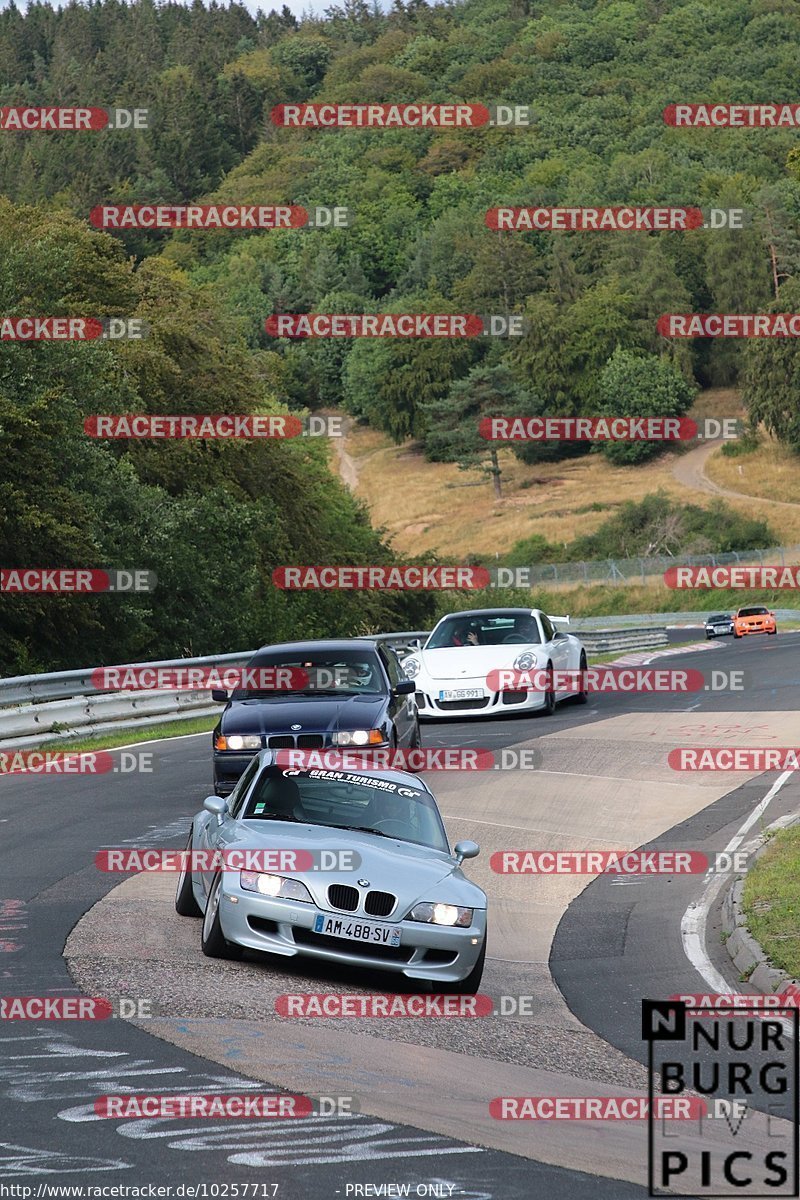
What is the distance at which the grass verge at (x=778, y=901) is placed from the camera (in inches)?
401

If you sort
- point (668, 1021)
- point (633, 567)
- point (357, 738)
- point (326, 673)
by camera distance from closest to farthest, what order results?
point (668, 1021) < point (357, 738) < point (326, 673) < point (633, 567)

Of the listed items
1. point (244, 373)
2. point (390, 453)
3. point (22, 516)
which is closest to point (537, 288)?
point (390, 453)

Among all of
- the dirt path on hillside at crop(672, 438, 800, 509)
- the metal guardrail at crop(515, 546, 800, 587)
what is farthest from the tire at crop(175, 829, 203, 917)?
the dirt path on hillside at crop(672, 438, 800, 509)

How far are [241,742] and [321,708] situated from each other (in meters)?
0.87

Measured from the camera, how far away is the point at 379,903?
924 cm

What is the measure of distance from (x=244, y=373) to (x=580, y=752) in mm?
29750

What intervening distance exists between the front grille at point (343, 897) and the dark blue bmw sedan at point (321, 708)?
5726 millimetres

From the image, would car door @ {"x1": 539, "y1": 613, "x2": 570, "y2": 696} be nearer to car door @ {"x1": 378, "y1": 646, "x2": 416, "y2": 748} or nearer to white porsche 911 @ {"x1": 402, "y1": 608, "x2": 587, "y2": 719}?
white porsche 911 @ {"x1": 402, "y1": 608, "x2": 587, "y2": 719}

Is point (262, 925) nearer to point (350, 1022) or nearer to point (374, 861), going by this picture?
point (374, 861)

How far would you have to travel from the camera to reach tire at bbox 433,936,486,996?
30.8 feet

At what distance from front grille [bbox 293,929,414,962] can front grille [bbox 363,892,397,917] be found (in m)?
0.18

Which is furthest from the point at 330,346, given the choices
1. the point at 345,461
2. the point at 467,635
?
the point at 467,635

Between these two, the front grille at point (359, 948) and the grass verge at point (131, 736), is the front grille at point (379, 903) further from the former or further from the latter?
the grass verge at point (131, 736)

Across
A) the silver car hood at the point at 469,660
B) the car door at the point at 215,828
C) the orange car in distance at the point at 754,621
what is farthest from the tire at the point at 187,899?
the orange car in distance at the point at 754,621
